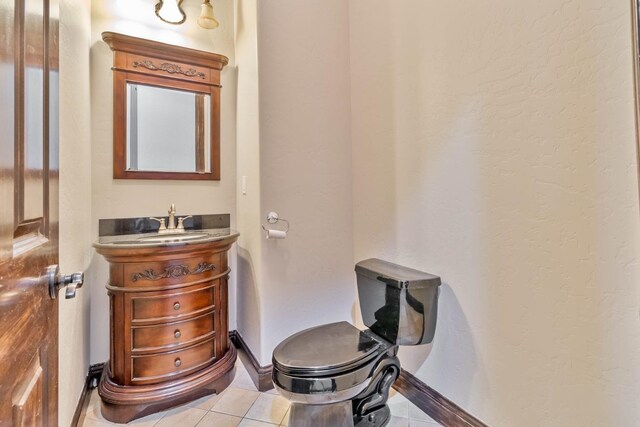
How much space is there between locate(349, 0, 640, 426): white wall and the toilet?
0.15 meters

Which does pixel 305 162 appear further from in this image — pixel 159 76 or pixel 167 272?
pixel 159 76

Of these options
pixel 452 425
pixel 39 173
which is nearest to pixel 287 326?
pixel 452 425

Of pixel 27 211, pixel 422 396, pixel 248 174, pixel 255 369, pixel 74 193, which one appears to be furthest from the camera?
pixel 248 174

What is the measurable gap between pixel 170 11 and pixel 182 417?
7.66 feet

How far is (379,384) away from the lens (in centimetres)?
142

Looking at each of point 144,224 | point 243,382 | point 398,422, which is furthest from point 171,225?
point 398,422

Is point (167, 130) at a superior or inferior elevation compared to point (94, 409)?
superior

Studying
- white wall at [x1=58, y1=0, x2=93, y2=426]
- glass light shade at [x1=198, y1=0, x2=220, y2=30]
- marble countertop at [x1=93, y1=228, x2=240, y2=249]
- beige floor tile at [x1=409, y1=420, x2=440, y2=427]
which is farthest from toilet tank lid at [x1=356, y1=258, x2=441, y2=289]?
glass light shade at [x1=198, y1=0, x2=220, y2=30]

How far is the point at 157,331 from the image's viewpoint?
5.08 feet

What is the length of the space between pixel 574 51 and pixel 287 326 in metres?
1.75

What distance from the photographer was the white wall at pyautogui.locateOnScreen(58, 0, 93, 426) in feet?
4.09

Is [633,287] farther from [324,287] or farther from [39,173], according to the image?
[39,173]

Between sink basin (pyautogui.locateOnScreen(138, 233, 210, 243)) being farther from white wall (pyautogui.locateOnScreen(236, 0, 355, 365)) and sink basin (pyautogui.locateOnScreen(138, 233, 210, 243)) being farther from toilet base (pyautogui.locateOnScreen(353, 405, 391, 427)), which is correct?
toilet base (pyautogui.locateOnScreen(353, 405, 391, 427))

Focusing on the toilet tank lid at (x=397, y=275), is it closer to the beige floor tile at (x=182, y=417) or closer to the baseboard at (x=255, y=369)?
the baseboard at (x=255, y=369)
